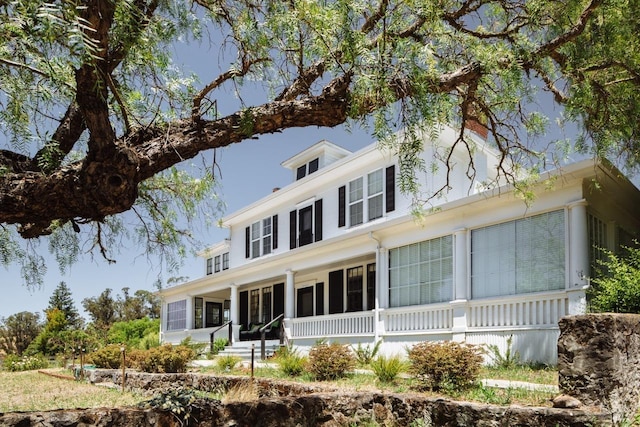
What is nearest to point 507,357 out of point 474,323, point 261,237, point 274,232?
point 474,323

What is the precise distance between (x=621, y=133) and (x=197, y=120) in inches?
288

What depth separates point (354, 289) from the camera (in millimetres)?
19969

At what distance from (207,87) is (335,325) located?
1204 centimetres

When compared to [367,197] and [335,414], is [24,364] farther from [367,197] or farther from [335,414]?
[335,414]

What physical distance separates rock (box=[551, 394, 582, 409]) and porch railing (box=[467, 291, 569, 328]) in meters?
4.68

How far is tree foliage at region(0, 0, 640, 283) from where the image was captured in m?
4.84

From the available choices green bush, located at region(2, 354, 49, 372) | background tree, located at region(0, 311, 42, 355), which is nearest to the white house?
green bush, located at region(2, 354, 49, 372)

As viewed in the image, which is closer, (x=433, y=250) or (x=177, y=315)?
(x=433, y=250)

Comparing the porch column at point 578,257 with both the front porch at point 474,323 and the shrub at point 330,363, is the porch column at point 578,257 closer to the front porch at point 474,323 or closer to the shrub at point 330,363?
the front porch at point 474,323

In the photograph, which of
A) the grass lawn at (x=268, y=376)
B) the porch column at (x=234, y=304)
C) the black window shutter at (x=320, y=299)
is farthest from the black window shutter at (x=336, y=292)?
the grass lawn at (x=268, y=376)

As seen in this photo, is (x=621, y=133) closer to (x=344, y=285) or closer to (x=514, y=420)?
(x=514, y=420)

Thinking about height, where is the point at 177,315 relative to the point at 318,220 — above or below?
below

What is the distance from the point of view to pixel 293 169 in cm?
2473

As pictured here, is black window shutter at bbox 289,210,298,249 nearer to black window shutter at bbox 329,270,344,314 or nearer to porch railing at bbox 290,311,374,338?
black window shutter at bbox 329,270,344,314
